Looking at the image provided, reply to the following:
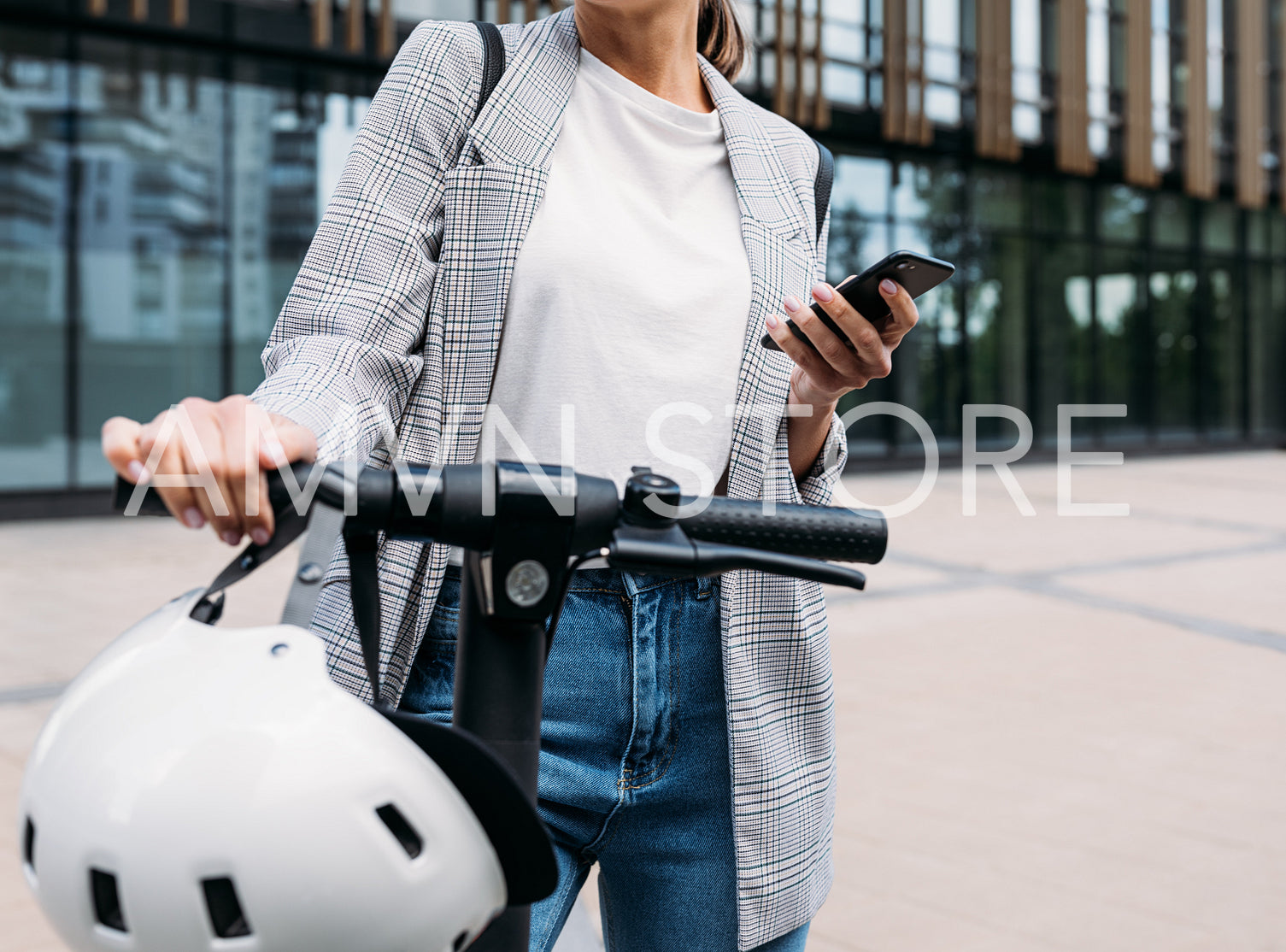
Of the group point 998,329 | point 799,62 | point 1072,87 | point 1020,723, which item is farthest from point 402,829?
point 1072,87

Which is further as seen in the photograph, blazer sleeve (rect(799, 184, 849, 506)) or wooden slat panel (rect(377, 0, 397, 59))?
wooden slat panel (rect(377, 0, 397, 59))

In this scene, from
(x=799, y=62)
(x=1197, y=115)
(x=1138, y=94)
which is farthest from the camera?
(x=1197, y=115)

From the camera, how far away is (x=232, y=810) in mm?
787

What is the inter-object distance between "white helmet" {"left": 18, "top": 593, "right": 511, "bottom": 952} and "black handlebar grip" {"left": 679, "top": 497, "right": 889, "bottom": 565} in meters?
0.32

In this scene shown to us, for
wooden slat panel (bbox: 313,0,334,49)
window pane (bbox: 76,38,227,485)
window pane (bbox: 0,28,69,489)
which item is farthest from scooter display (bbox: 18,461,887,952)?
wooden slat panel (bbox: 313,0,334,49)

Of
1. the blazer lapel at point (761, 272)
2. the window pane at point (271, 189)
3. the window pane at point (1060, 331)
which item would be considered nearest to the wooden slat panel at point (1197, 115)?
the window pane at point (1060, 331)

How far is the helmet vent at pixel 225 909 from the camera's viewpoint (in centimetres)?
80

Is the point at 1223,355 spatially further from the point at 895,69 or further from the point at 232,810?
the point at 232,810

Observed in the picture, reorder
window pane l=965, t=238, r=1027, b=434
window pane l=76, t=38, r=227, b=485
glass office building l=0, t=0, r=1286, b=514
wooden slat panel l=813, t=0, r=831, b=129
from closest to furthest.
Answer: glass office building l=0, t=0, r=1286, b=514
window pane l=76, t=38, r=227, b=485
wooden slat panel l=813, t=0, r=831, b=129
window pane l=965, t=238, r=1027, b=434

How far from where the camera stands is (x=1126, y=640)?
6562 mm

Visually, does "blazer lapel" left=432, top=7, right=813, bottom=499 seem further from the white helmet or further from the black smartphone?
the white helmet

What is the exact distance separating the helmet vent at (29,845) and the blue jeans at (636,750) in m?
0.56

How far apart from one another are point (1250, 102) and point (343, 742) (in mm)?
21760

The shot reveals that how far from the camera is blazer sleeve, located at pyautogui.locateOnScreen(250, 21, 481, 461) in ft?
4.01
